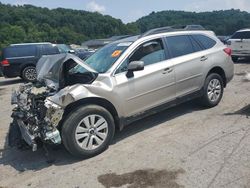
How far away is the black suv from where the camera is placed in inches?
576

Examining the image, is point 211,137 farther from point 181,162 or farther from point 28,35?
point 28,35

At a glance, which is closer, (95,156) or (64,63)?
(95,156)

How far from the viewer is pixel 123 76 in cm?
542

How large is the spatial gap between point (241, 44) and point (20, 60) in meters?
10.1

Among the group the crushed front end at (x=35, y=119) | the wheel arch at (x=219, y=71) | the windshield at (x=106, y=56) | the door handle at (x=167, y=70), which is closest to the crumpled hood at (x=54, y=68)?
the crushed front end at (x=35, y=119)

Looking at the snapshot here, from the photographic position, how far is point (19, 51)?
Result: 48.9ft

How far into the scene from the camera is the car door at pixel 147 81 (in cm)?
541

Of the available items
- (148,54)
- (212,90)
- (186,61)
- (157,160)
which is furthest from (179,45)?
(157,160)

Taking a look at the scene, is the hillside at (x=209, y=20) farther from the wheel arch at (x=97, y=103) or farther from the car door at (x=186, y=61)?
the wheel arch at (x=97, y=103)

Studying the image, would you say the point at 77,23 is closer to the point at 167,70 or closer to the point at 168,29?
the point at 168,29

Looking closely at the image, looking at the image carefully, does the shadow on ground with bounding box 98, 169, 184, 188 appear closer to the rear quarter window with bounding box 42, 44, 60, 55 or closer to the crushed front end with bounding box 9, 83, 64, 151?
the crushed front end with bounding box 9, 83, 64, 151

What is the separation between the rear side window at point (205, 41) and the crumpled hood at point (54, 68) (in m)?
2.66

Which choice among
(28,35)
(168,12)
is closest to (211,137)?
(28,35)

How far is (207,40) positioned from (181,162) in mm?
3403
